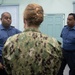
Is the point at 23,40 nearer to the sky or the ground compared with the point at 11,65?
nearer to the sky

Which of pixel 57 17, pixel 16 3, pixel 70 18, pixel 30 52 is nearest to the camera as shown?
pixel 30 52

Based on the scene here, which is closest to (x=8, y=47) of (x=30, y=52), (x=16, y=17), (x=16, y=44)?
(x=16, y=44)

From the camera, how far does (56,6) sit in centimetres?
716

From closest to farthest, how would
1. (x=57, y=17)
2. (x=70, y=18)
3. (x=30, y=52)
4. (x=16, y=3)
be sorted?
(x=30, y=52) → (x=70, y=18) → (x=57, y=17) → (x=16, y=3)

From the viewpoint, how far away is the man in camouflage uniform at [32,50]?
1.64 metres

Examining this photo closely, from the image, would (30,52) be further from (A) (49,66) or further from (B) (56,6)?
(B) (56,6)

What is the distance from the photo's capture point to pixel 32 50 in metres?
1.63

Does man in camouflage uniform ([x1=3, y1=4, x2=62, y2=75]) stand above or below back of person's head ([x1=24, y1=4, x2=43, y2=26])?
below

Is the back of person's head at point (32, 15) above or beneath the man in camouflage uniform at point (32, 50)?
above

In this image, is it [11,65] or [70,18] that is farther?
[70,18]

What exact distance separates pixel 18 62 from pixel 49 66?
0.24 m

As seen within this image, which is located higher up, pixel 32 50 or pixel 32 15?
pixel 32 15

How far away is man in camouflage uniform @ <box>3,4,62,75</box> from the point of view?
1.64 m

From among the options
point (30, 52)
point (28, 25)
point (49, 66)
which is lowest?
point (49, 66)
